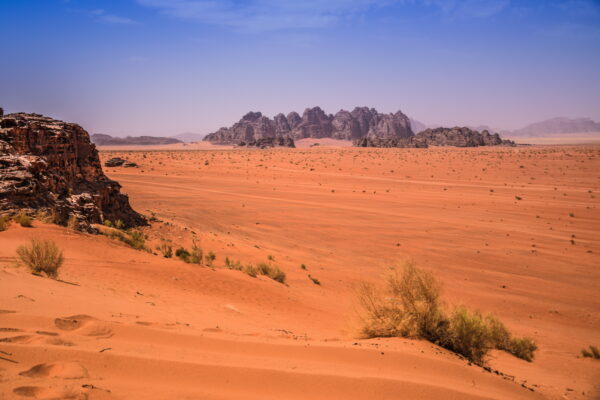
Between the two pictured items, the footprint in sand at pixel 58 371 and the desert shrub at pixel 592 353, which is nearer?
the footprint in sand at pixel 58 371

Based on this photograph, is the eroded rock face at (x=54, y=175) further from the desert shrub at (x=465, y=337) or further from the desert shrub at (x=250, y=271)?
the desert shrub at (x=465, y=337)

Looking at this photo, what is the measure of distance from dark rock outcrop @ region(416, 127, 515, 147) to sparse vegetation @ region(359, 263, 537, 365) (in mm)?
82651

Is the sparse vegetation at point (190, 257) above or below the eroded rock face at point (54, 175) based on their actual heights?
below

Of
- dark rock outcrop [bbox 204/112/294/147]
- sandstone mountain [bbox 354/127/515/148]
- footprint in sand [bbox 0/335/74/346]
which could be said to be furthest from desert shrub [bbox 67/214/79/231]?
dark rock outcrop [bbox 204/112/294/147]

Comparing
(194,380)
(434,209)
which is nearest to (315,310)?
(194,380)

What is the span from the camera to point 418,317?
523cm

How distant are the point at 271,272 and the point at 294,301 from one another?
1.93 metres

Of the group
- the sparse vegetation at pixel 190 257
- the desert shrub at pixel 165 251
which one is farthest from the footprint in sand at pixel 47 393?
the desert shrub at pixel 165 251

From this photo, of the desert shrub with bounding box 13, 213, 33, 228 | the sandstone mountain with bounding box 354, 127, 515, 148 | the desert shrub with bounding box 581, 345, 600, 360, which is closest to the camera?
the desert shrub with bounding box 581, 345, 600, 360

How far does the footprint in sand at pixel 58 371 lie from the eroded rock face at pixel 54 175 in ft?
23.9

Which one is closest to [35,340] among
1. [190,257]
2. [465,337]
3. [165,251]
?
[465,337]

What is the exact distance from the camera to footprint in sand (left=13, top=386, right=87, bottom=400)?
2682mm

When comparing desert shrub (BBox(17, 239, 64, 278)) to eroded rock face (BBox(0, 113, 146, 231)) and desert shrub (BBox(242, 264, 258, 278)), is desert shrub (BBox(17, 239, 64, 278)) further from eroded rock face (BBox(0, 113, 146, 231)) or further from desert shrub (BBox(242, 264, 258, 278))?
desert shrub (BBox(242, 264, 258, 278))

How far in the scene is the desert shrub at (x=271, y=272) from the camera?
34.3ft
